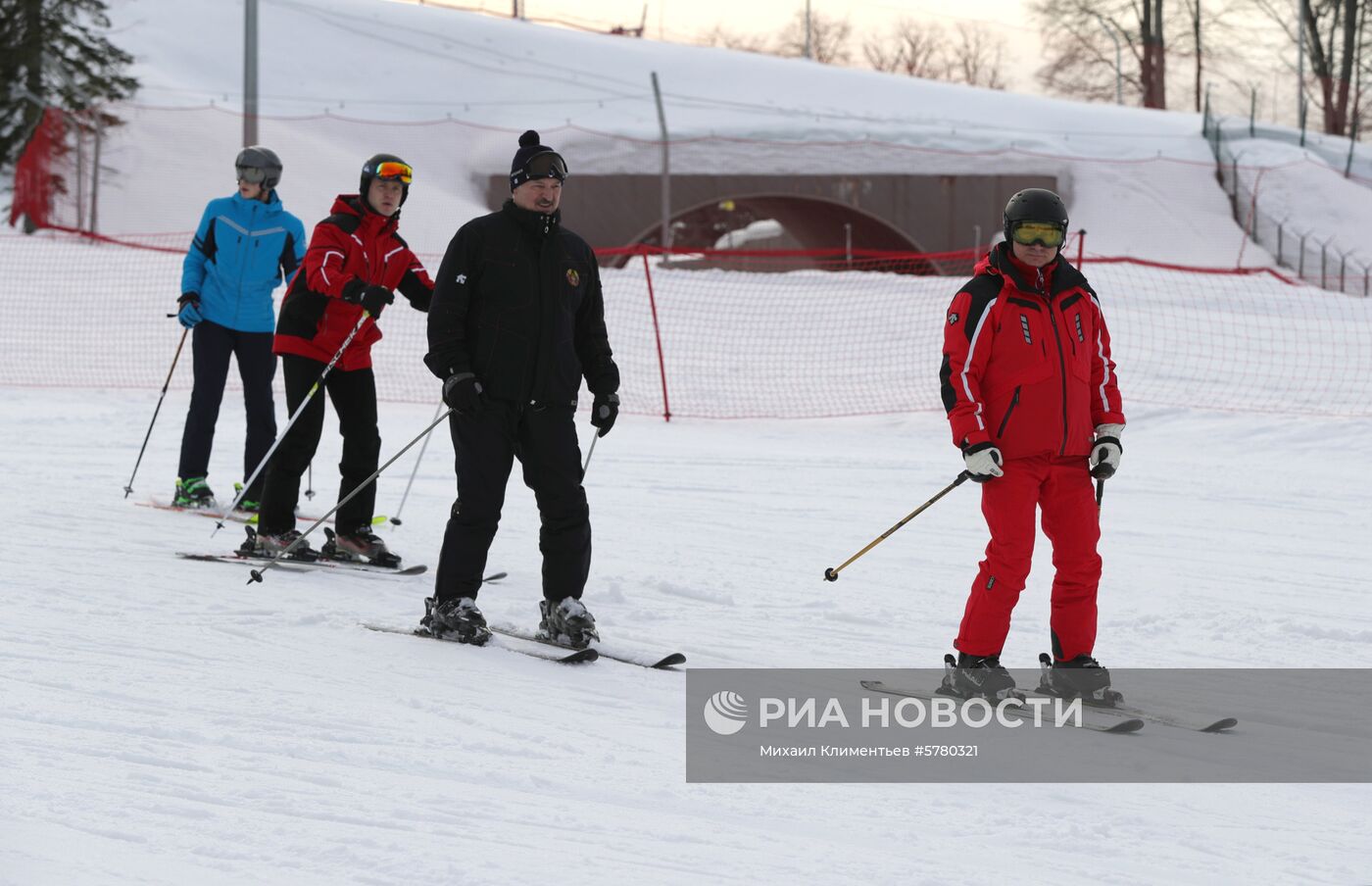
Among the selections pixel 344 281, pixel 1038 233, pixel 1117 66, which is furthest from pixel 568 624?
pixel 1117 66

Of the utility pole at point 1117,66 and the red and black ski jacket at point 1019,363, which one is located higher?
the utility pole at point 1117,66

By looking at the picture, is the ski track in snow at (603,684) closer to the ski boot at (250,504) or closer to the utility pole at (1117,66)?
the ski boot at (250,504)

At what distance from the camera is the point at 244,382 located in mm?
7480

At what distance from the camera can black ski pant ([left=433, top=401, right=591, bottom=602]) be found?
16.5 feet

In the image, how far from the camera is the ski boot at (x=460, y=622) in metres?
5.10

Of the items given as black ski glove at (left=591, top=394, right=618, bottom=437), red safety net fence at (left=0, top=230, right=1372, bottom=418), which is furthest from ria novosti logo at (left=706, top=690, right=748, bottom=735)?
red safety net fence at (left=0, top=230, right=1372, bottom=418)

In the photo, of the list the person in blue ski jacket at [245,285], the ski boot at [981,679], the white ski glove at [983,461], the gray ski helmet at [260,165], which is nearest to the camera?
the white ski glove at [983,461]

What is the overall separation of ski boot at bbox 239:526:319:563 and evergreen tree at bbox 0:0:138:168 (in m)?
22.9

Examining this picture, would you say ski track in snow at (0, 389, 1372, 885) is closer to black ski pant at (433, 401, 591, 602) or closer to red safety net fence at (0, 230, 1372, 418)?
black ski pant at (433, 401, 591, 602)

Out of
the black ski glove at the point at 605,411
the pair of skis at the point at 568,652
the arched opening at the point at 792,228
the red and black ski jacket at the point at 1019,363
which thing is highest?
the arched opening at the point at 792,228

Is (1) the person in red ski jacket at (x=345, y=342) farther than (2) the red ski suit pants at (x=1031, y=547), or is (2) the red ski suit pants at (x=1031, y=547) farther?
(1) the person in red ski jacket at (x=345, y=342)

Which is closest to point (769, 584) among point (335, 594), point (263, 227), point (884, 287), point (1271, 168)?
point (335, 594)

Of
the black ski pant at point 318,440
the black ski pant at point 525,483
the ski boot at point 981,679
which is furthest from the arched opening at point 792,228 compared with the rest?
the ski boot at point 981,679

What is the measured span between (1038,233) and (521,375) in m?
1.76
